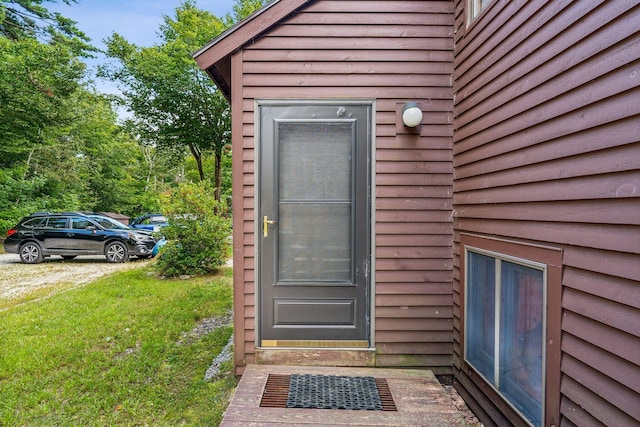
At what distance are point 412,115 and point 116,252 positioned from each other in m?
8.24

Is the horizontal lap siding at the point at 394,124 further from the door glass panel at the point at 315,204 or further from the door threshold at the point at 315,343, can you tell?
the door glass panel at the point at 315,204

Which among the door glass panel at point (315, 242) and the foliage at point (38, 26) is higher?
the foliage at point (38, 26)

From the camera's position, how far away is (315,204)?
2.75 m

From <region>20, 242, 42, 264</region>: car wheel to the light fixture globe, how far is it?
9381mm

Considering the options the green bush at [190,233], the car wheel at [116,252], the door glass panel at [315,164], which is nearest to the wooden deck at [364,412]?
the door glass panel at [315,164]

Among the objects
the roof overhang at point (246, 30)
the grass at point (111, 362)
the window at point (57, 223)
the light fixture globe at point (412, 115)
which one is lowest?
the grass at point (111, 362)

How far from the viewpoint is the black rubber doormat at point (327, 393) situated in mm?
2170

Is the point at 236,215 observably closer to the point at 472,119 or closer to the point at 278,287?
the point at 278,287

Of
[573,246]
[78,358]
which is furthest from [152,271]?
[573,246]

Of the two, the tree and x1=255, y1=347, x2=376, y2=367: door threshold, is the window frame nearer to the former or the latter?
x1=255, y1=347, x2=376, y2=367: door threshold

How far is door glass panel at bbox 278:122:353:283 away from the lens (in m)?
2.74

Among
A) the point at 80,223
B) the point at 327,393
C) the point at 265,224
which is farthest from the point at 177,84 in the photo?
the point at 327,393

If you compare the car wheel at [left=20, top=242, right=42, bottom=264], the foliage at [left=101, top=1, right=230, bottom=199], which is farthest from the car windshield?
the foliage at [left=101, top=1, right=230, bottom=199]

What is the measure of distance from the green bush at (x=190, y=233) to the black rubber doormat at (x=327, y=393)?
4697mm
